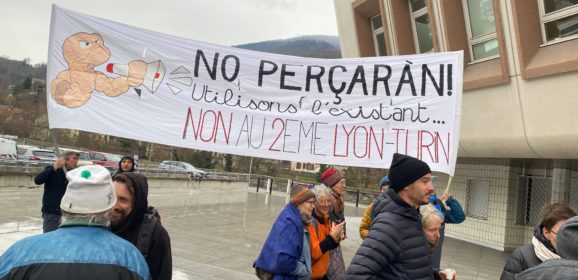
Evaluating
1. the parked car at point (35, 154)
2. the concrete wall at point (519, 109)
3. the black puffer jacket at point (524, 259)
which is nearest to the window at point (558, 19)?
the concrete wall at point (519, 109)

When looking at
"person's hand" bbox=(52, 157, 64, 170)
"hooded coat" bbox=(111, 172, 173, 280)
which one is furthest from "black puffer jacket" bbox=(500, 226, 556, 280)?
"person's hand" bbox=(52, 157, 64, 170)

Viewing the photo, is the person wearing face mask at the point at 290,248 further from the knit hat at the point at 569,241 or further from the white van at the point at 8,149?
the white van at the point at 8,149

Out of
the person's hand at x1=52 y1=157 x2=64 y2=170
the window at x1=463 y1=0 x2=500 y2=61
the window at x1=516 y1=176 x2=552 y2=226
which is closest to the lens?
the person's hand at x1=52 y1=157 x2=64 y2=170

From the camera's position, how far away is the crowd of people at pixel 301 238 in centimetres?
169

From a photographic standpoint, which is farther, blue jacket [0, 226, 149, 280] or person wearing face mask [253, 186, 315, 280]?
person wearing face mask [253, 186, 315, 280]

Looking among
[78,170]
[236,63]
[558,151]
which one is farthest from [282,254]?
[558,151]

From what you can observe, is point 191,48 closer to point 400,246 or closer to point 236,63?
point 236,63

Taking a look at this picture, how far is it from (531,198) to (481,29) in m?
5.78

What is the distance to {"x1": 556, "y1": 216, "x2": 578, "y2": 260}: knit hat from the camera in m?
1.71

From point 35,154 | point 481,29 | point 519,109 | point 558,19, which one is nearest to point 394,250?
point 519,109

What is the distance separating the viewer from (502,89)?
907 cm

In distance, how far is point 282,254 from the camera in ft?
11.3

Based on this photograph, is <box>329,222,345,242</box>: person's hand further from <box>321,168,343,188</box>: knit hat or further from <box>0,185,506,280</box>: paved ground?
<box>0,185,506,280</box>: paved ground

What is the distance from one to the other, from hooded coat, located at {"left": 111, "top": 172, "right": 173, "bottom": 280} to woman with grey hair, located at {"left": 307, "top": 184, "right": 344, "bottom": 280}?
150cm
